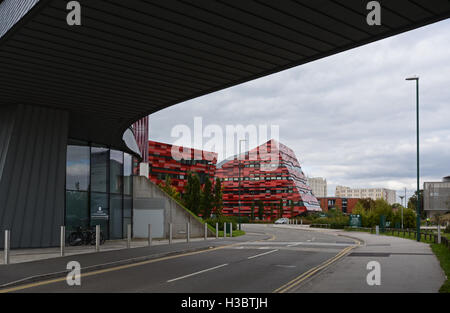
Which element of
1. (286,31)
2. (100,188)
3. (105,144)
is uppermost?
(286,31)

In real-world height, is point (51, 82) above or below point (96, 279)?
above

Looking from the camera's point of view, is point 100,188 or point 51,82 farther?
point 100,188

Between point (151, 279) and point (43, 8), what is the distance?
7.00 metres

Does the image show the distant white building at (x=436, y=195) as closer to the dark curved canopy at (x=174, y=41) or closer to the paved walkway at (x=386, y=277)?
the paved walkway at (x=386, y=277)

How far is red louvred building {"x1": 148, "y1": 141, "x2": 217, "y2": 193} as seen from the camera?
4914 inches

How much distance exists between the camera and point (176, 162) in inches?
5148

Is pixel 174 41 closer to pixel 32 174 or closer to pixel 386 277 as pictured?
pixel 386 277

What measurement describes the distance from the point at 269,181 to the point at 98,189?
12533 centimetres

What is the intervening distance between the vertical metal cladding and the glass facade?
211cm

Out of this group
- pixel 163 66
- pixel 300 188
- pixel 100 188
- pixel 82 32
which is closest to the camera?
pixel 82 32

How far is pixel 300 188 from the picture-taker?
146 metres

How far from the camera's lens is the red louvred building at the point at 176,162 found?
125m
